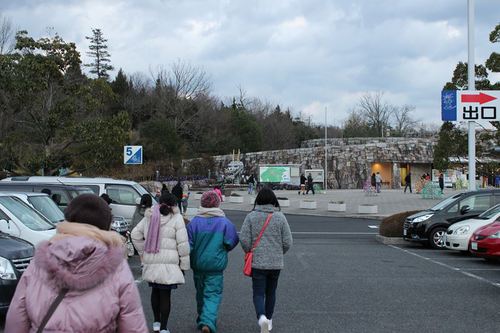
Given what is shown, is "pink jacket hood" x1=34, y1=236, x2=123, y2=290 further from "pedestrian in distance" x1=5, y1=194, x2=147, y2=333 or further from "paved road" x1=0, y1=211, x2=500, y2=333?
"paved road" x1=0, y1=211, x2=500, y2=333

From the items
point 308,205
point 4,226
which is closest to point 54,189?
point 4,226

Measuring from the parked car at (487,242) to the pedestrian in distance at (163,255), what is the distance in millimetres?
7124

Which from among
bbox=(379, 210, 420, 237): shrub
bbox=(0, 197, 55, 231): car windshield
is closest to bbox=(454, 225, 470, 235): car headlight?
bbox=(379, 210, 420, 237): shrub

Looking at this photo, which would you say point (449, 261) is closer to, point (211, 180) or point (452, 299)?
point (452, 299)

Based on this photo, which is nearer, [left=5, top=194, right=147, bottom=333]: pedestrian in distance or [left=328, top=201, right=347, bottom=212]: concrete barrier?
[left=5, top=194, right=147, bottom=333]: pedestrian in distance

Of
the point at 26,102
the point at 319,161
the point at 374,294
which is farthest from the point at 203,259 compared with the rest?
the point at 319,161

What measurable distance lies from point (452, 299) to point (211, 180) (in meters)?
51.2

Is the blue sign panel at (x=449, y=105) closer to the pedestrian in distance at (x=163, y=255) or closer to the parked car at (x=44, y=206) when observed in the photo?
the parked car at (x=44, y=206)

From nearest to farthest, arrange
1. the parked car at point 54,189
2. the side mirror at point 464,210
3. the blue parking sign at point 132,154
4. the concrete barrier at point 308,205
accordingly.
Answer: the parked car at point 54,189
the side mirror at point 464,210
the blue parking sign at point 132,154
the concrete barrier at point 308,205

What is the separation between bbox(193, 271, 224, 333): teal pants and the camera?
6.89m

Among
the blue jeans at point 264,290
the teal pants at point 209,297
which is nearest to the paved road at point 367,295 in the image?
the blue jeans at point 264,290

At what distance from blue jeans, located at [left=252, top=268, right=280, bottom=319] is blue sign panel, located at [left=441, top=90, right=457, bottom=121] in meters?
13.5

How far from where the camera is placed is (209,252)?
23.0 feet

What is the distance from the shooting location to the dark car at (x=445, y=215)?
1634cm
